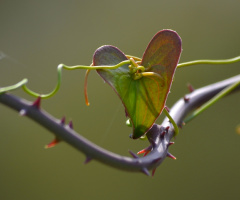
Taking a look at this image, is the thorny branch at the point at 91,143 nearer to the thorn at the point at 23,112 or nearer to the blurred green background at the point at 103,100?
the thorn at the point at 23,112

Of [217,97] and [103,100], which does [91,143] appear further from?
[103,100]

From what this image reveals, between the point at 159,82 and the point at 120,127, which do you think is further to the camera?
the point at 120,127

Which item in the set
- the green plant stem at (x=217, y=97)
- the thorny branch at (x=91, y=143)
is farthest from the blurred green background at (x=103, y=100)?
the thorny branch at (x=91, y=143)

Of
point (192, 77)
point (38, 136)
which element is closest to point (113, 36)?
point (192, 77)

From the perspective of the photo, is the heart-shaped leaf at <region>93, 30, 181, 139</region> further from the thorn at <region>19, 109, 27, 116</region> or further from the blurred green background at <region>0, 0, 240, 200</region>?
the blurred green background at <region>0, 0, 240, 200</region>

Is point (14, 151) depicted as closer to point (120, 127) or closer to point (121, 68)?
point (120, 127)

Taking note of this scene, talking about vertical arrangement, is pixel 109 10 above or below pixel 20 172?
above

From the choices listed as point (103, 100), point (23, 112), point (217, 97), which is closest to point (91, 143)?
point (23, 112)

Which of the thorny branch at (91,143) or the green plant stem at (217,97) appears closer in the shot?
the thorny branch at (91,143)
